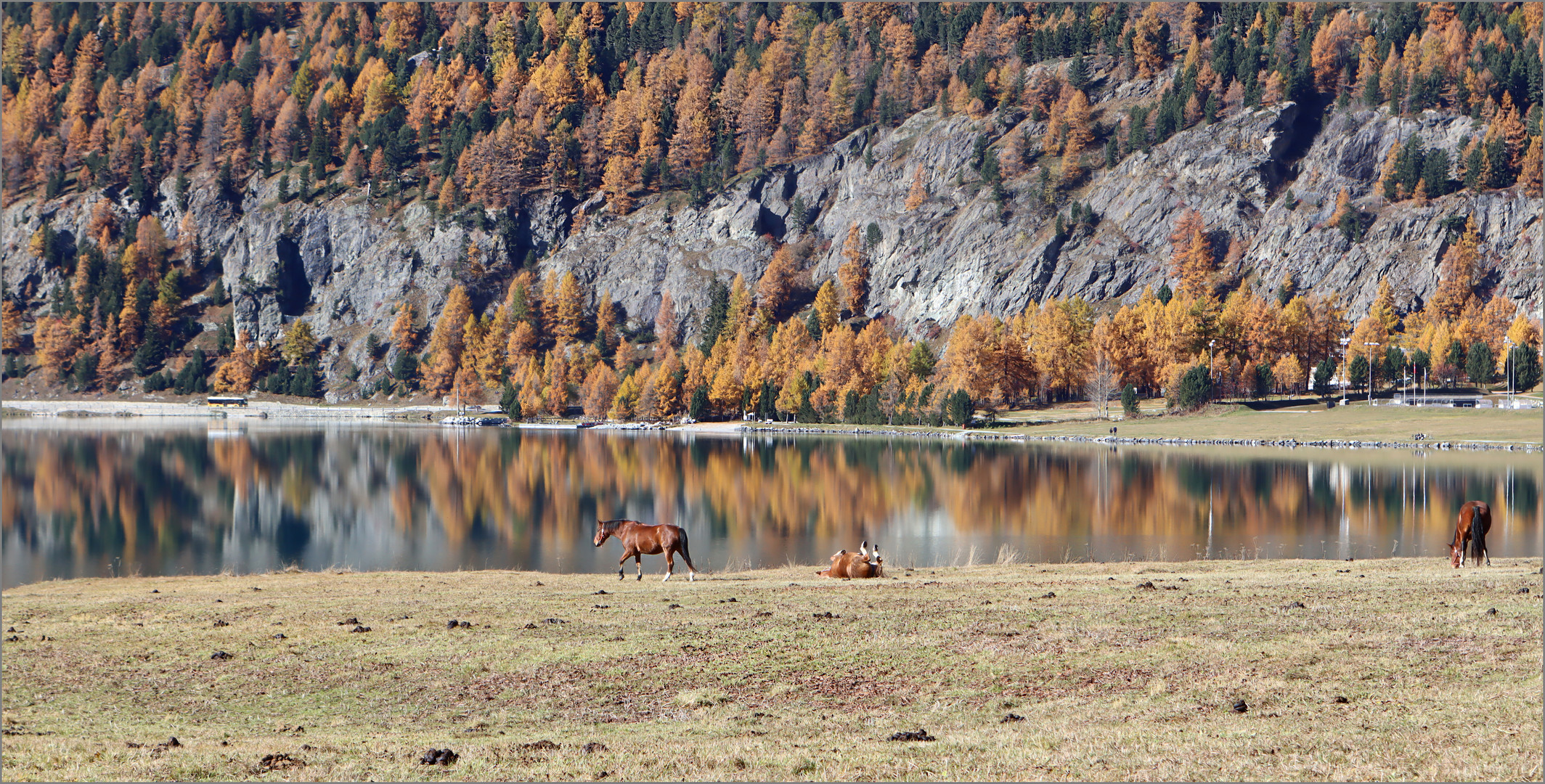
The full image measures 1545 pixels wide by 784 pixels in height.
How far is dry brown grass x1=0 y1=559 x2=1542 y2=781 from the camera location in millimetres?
12031

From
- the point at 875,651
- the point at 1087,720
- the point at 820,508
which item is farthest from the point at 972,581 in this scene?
the point at 820,508

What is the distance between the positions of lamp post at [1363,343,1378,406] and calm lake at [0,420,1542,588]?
4529 cm

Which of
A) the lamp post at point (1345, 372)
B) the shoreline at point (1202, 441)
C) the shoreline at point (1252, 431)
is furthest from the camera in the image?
the lamp post at point (1345, 372)

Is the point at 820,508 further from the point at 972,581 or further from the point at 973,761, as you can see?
the point at 973,761

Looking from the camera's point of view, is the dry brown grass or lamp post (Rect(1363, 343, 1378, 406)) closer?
the dry brown grass

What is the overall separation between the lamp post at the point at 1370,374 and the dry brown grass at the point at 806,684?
431 feet

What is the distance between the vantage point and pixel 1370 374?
146 m

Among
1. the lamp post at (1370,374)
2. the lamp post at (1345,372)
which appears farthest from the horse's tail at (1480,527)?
the lamp post at (1345,372)

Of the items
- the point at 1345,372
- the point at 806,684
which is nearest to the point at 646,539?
the point at 806,684

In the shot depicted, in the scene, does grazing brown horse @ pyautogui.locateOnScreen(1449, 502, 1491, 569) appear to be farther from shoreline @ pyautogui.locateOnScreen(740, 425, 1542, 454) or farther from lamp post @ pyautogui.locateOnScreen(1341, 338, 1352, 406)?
lamp post @ pyautogui.locateOnScreen(1341, 338, 1352, 406)

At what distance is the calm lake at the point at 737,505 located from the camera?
46.7 metres

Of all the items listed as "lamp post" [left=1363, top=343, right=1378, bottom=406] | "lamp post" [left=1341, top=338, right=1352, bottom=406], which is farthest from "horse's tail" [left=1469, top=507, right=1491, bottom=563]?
"lamp post" [left=1341, top=338, right=1352, bottom=406]

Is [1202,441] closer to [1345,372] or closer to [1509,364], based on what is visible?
[1509,364]

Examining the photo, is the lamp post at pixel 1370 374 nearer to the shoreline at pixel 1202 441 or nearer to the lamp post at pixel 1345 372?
the lamp post at pixel 1345 372
